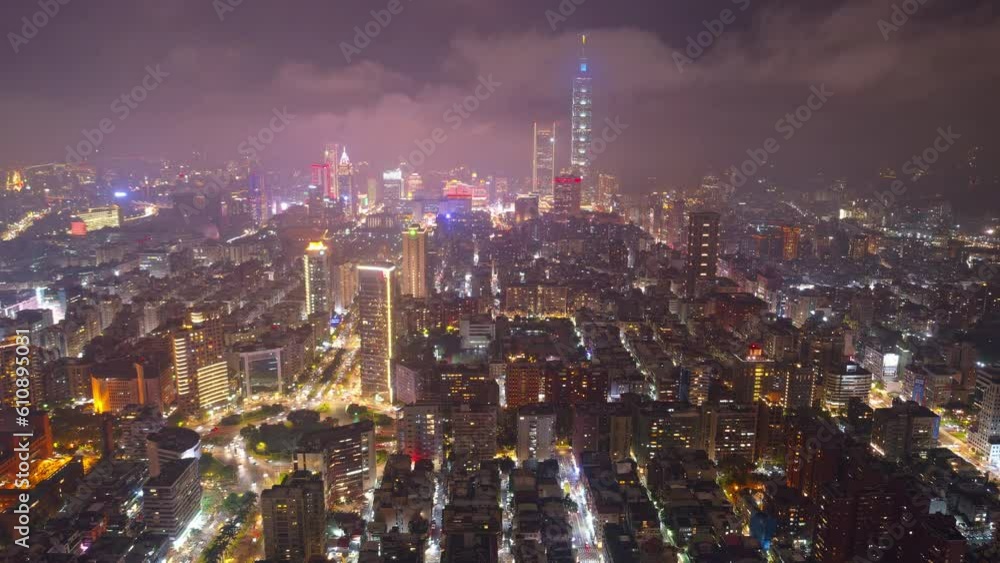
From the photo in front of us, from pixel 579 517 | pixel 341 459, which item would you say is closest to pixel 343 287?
pixel 341 459

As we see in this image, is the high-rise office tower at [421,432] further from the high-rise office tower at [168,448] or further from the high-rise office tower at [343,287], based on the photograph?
the high-rise office tower at [343,287]

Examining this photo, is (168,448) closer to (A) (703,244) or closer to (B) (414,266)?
(B) (414,266)

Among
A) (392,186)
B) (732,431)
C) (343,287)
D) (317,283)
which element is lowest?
(732,431)

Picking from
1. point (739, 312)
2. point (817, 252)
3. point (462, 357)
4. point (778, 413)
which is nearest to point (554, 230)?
point (817, 252)

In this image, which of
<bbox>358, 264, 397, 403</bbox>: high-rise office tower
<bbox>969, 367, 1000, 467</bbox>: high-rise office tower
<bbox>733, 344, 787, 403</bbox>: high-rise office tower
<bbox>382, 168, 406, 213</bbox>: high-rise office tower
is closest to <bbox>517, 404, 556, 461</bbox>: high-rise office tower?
<bbox>358, 264, 397, 403</bbox>: high-rise office tower

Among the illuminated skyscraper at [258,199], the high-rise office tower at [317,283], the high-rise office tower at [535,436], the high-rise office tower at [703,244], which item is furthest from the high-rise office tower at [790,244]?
the illuminated skyscraper at [258,199]

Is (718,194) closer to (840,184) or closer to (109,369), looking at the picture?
(840,184)
